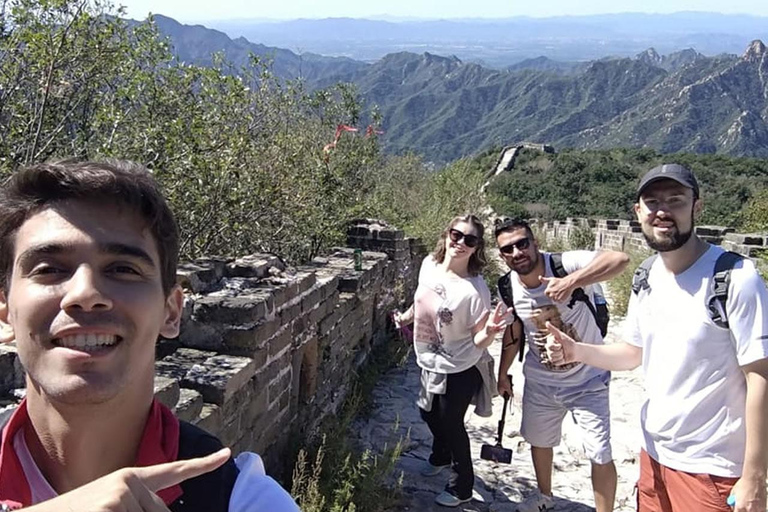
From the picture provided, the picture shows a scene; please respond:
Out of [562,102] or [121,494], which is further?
[562,102]

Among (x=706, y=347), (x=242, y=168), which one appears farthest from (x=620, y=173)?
(x=706, y=347)

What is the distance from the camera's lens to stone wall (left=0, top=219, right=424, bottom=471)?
10.4 ft

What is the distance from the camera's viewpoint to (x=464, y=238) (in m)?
4.22

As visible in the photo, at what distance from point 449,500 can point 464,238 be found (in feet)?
5.10

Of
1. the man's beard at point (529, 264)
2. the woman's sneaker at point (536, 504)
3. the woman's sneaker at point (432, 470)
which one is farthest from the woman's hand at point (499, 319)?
the woman's sneaker at point (432, 470)

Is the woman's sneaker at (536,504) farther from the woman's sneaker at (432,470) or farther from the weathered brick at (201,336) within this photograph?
the weathered brick at (201,336)

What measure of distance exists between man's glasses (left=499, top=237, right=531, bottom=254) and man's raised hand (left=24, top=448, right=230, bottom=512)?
9.67 ft

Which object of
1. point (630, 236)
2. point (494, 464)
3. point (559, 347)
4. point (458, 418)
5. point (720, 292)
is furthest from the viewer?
point (630, 236)

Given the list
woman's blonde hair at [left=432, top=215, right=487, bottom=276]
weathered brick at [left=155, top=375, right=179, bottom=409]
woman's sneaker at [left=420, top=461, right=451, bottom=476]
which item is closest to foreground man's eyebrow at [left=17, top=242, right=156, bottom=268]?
weathered brick at [left=155, top=375, right=179, bottom=409]

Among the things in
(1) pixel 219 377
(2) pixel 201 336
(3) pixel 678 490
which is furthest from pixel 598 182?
(1) pixel 219 377

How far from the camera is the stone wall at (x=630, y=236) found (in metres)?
10.5

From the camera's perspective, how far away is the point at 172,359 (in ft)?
11.0

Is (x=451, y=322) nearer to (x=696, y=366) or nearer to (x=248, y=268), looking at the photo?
(x=248, y=268)

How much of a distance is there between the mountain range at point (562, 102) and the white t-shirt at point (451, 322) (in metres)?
45.4
